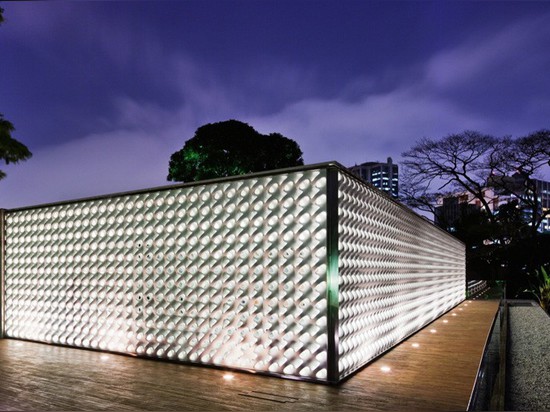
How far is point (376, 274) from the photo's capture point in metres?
4.86

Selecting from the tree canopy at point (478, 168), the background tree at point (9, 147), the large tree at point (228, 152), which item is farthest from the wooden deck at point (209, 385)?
the tree canopy at point (478, 168)

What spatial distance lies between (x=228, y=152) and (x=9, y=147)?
9870mm

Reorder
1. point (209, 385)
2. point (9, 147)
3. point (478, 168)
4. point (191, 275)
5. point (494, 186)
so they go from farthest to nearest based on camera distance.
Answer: point (478, 168) → point (494, 186) → point (9, 147) → point (191, 275) → point (209, 385)

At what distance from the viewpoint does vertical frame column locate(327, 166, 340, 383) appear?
3.70 metres

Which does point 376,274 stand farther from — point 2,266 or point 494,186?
point 494,186

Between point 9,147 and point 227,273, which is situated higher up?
point 9,147

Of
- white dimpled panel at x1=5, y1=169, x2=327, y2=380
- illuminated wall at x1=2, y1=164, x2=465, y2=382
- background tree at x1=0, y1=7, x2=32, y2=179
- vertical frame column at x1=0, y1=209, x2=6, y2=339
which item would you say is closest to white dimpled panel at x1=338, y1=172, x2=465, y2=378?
illuminated wall at x1=2, y1=164, x2=465, y2=382

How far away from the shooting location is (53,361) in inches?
183

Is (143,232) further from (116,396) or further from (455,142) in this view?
(455,142)

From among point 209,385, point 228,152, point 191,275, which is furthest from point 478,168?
point 209,385

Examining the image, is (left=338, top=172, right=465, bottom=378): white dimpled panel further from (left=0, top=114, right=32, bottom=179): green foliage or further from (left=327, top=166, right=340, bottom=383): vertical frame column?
(left=0, top=114, right=32, bottom=179): green foliage

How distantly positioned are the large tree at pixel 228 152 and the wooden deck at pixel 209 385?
1619 centimetres

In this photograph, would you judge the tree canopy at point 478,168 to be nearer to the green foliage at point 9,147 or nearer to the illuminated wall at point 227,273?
the illuminated wall at point 227,273

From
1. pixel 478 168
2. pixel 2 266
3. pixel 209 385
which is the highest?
pixel 478 168
